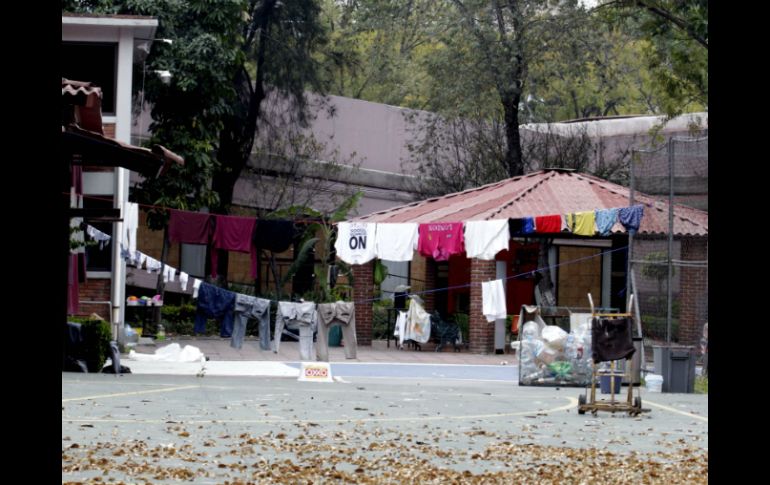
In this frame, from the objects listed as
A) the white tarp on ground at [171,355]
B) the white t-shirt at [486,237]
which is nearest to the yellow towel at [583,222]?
the white t-shirt at [486,237]

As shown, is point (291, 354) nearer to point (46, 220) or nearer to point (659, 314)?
point (659, 314)

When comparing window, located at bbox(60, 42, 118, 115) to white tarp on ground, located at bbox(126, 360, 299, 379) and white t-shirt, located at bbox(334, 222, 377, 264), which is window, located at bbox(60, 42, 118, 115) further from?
white t-shirt, located at bbox(334, 222, 377, 264)

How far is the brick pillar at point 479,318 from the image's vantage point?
26.8 meters

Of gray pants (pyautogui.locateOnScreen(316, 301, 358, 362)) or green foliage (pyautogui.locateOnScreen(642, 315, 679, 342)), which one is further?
gray pants (pyautogui.locateOnScreen(316, 301, 358, 362))

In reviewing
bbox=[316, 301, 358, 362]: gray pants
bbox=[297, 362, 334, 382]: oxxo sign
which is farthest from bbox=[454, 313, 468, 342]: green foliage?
bbox=[297, 362, 334, 382]: oxxo sign

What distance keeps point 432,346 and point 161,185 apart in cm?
797

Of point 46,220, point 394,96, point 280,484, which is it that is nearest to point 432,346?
point 394,96

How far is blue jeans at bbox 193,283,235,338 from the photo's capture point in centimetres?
2177

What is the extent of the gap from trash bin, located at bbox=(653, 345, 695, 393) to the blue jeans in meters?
8.26

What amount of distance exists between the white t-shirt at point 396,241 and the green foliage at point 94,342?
8795 millimetres

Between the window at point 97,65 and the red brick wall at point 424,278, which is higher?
the window at point 97,65

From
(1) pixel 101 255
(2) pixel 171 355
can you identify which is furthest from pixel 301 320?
(1) pixel 101 255

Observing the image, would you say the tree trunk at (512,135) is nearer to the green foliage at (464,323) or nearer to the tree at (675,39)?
the green foliage at (464,323)

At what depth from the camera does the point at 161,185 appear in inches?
1129
